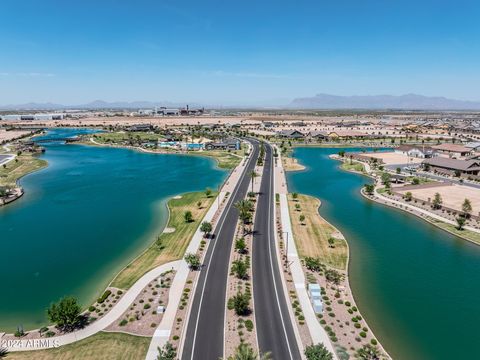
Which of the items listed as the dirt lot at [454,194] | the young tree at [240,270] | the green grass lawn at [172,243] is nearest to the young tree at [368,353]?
the young tree at [240,270]

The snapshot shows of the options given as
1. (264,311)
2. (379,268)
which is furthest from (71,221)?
(379,268)

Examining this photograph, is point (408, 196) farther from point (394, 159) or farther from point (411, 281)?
point (394, 159)

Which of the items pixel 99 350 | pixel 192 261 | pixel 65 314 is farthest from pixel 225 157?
pixel 99 350

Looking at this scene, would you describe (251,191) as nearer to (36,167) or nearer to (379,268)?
(379,268)

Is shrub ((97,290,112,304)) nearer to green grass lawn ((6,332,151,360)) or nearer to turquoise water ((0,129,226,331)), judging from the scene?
turquoise water ((0,129,226,331))

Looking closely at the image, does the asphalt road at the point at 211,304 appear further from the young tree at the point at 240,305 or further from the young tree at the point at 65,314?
the young tree at the point at 65,314

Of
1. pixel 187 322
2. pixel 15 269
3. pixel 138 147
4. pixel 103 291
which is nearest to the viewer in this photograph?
pixel 187 322
